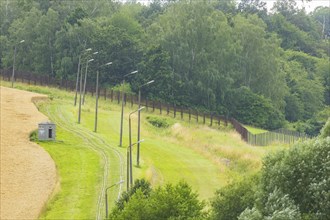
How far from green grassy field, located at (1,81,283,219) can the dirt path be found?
1.21 metres

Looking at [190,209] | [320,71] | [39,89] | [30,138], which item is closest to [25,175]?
[30,138]

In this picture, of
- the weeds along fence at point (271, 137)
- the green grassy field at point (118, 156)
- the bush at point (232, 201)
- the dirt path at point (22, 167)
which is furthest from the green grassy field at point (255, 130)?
the bush at point (232, 201)

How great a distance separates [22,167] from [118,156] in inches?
353

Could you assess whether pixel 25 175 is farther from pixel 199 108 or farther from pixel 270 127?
pixel 270 127

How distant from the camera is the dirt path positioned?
53.3 meters

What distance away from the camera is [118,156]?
63938mm

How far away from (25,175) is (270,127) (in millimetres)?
58707

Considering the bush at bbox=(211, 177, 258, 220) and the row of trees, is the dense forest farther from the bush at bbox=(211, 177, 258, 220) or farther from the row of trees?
the row of trees

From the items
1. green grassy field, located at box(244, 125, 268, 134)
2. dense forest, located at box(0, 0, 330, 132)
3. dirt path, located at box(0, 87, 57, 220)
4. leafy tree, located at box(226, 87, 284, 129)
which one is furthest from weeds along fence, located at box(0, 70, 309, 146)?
dirt path, located at box(0, 87, 57, 220)

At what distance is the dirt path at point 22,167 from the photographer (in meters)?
53.3

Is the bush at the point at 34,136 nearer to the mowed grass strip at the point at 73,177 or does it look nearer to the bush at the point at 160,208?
the mowed grass strip at the point at 73,177

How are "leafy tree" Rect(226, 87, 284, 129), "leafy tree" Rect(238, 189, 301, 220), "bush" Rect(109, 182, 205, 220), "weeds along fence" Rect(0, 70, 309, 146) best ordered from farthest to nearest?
"leafy tree" Rect(226, 87, 284, 129)
"weeds along fence" Rect(0, 70, 309, 146)
"bush" Rect(109, 182, 205, 220)
"leafy tree" Rect(238, 189, 301, 220)

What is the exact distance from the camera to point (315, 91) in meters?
134

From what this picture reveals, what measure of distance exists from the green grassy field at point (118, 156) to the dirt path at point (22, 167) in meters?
1.21
